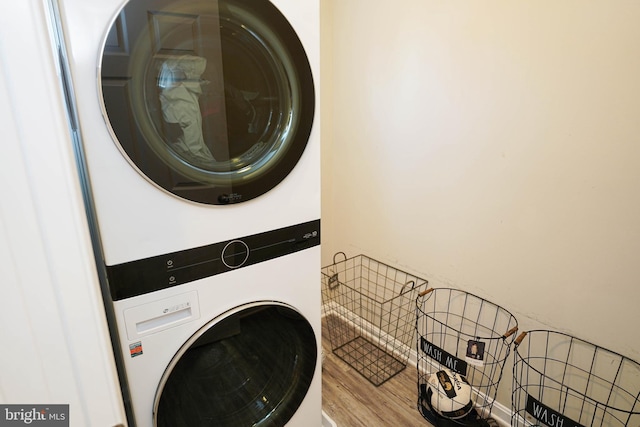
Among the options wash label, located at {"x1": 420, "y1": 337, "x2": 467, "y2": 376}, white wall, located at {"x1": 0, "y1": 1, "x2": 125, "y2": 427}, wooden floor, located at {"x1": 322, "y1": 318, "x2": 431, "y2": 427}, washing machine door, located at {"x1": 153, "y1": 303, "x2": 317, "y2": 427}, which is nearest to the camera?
white wall, located at {"x1": 0, "y1": 1, "x2": 125, "y2": 427}

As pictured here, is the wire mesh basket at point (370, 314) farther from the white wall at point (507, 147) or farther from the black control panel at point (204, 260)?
the black control panel at point (204, 260)

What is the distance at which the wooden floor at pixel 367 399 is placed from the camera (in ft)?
5.09

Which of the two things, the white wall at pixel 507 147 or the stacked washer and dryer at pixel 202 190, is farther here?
the white wall at pixel 507 147

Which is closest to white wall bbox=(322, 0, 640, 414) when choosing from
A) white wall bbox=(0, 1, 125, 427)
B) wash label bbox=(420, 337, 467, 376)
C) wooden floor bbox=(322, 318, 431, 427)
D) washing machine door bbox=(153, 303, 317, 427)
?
wash label bbox=(420, 337, 467, 376)

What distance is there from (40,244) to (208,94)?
620mm

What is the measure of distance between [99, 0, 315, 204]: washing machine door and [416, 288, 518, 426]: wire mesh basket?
1088 mm

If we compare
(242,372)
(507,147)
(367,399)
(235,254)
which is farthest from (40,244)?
(367,399)

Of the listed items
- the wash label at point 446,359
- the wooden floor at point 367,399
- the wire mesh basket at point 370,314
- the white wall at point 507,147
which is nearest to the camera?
the white wall at point 507,147

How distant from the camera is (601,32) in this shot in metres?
1.07

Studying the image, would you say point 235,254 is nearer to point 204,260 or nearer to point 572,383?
point 204,260

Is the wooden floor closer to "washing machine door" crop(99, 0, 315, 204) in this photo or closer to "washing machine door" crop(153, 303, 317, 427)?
"washing machine door" crop(153, 303, 317, 427)

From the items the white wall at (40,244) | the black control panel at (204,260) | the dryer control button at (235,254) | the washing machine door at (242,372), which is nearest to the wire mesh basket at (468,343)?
the washing machine door at (242,372)

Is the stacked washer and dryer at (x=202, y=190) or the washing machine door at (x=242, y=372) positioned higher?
the stacked washer and dryer at (x=202, y=190)

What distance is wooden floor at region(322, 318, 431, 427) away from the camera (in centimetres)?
155
